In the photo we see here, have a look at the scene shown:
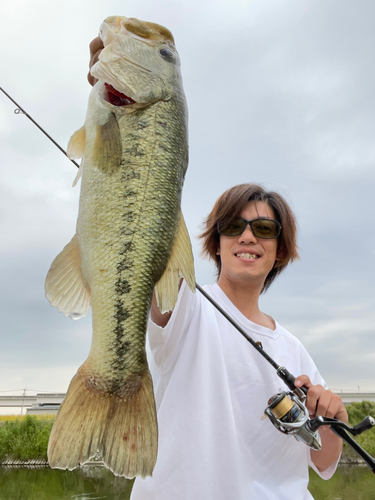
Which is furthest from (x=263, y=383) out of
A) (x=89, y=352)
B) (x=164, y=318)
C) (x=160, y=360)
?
(x=89, y=352)

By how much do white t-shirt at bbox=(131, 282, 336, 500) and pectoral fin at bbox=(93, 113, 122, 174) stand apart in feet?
2.54

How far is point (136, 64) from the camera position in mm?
1764

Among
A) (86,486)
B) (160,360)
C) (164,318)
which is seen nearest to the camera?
(164,318)

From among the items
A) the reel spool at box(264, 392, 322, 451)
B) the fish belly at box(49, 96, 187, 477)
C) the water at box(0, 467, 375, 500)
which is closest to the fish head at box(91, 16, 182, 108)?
the fish belly at box(49, 96, 187, 477)

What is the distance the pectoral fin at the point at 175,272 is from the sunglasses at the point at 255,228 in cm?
122

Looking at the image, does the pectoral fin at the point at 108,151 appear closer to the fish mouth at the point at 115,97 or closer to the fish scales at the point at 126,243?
the fish scales at the point at 126,243

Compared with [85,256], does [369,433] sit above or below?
below

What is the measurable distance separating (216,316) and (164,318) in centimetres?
64

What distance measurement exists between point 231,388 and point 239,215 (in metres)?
1.16

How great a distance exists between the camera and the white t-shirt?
6.63ft

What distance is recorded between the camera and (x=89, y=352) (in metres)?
1.57

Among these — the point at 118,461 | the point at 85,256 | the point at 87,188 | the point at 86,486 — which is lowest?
the point at 86,486

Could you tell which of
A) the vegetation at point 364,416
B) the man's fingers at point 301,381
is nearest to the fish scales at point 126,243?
the man's fingers at point 301,381

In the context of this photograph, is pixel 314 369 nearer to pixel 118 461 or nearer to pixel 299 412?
pixel 299 412
